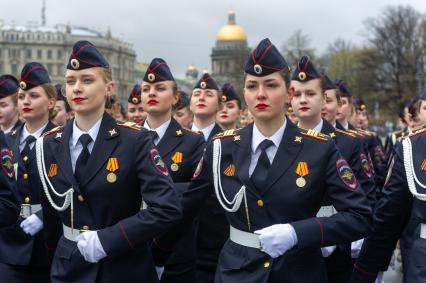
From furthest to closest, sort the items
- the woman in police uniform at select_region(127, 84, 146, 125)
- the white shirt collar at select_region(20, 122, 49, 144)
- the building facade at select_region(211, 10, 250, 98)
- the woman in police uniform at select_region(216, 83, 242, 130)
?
the building facade at select_region(211, 10, 250, 98)
the woman in police uniform at select_region(127, 84, 146, 125)
the woman in police uniform at select_region(216, 83, 242, 130)
the white shirt collar at select_region(20, 122, 49, 144)

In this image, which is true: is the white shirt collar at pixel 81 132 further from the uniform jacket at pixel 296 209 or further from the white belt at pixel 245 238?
the white belt at pixel 245 238

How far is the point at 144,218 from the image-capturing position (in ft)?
12.9

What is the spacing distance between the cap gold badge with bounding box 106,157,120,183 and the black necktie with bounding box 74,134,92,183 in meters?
0.15

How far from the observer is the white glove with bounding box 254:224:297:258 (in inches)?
146

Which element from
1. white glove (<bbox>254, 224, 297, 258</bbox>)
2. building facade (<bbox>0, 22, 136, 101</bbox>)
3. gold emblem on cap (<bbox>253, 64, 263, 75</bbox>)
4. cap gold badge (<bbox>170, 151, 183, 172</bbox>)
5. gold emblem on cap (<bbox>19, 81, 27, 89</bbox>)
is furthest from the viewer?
building facade (<bbox>0, 22, 136, 101</bbox>)

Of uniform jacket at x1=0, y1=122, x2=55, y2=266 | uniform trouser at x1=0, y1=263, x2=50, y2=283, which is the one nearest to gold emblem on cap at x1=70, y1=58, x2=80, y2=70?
uniform jacket at x1=0, y1=122, x2=55, y2=266

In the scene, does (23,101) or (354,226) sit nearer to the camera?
(354,226)

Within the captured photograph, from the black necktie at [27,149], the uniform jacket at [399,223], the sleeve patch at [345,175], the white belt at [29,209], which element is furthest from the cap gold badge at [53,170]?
the uniform jacket at [399,223]

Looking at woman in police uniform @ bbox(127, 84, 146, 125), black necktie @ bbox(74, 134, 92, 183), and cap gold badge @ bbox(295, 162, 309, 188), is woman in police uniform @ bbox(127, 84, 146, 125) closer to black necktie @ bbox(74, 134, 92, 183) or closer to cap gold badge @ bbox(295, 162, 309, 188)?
black necktie @ bbox(74, 134, 92, 183)

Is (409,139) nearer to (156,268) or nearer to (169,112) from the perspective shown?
(156,268)

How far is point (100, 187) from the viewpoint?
4.11 metres

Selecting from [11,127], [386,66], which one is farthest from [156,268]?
[386,66]

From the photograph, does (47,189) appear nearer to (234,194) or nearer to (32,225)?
(32,225)

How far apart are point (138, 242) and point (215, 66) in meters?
107
